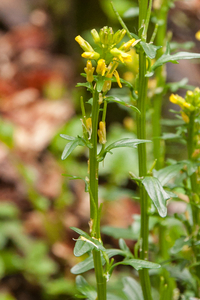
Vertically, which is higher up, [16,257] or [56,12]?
[56,12]

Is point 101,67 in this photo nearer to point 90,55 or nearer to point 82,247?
point 90,55

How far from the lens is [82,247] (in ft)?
2.04

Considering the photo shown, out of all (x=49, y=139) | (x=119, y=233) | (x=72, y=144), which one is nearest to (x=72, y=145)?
(x=72, y=144)

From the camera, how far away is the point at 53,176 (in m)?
2.54

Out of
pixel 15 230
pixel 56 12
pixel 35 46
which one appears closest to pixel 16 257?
pixel 15 230

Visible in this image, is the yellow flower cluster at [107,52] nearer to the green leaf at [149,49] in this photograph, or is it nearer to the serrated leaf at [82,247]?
the green leaf at [149,49]

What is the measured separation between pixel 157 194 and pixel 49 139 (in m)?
2.14

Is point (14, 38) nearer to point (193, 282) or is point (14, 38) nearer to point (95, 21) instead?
point (95, 21)

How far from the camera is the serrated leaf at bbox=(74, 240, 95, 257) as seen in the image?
602mm

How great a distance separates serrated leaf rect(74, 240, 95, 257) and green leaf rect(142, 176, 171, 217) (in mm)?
155

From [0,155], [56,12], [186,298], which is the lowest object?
[186,298]

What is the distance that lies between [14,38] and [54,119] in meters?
1.61

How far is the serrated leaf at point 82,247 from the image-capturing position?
1.97ft

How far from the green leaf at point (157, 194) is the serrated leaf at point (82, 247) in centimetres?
15
